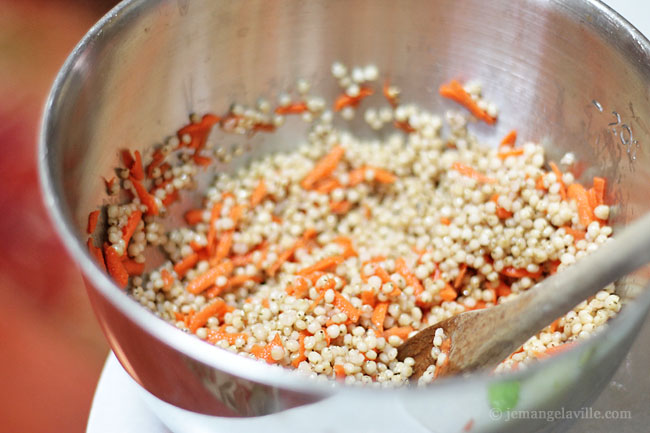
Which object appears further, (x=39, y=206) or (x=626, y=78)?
(x=39, y=206)

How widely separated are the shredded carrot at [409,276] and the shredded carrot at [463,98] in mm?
327

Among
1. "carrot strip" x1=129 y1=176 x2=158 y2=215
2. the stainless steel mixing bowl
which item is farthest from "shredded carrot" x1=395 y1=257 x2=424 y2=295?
"carrot strip" x1=129 y1=176 x2=158 y2=215

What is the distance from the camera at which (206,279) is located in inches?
50.6

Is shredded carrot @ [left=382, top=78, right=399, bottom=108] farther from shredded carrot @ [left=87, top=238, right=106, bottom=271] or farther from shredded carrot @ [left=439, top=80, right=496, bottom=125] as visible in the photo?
shredded carrot @ [left=87, top=238, right=106, bottom=271]

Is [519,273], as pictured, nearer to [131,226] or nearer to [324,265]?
[324,265]

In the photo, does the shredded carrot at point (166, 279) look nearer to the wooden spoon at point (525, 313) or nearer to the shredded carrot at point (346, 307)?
the shredded carrot at point (346, 307)

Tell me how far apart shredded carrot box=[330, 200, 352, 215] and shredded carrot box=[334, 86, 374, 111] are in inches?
7.6

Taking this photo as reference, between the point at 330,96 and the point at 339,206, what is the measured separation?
0.74 ft

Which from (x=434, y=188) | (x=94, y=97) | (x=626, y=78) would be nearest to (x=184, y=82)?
(x=94, y=97)

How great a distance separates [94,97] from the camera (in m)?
1.10

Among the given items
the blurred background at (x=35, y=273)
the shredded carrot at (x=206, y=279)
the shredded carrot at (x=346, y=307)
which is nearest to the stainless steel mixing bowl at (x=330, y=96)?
the shredded carrot at (x=206, y=279)

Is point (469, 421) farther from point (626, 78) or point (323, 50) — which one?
point (323, 50)

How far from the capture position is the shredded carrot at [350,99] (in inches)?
56.9

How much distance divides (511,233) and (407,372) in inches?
12.8
